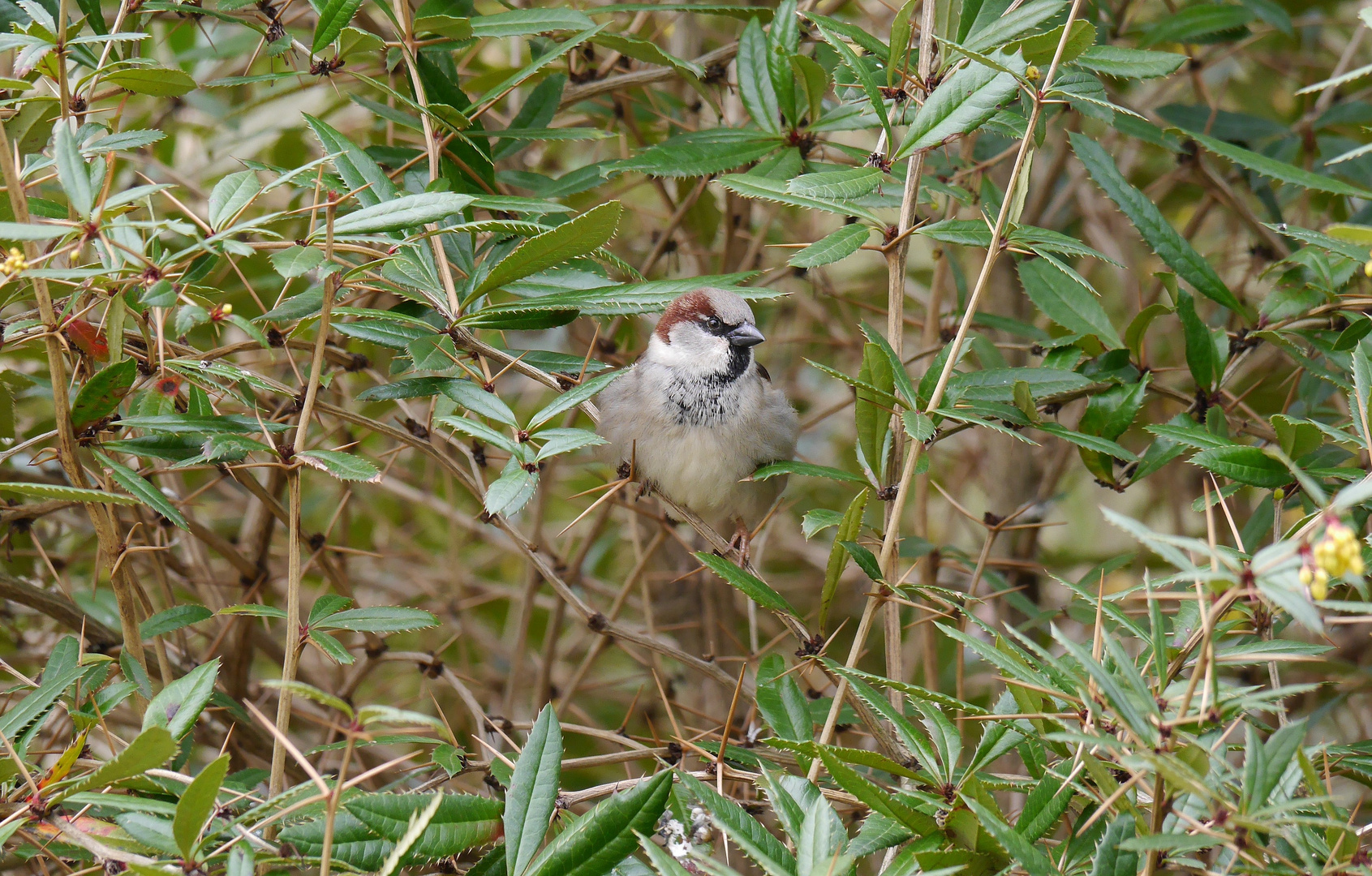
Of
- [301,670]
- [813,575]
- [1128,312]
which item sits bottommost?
[813,575]

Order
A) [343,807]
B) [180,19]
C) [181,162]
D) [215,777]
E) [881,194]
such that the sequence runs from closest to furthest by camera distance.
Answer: [215,777], [343,807], [881,194], [180,19], [181,162]

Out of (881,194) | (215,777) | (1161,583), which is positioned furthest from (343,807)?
(881,194)

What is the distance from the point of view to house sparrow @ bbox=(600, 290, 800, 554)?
2629 millimetres

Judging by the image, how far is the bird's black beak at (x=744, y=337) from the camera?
271 centimetres

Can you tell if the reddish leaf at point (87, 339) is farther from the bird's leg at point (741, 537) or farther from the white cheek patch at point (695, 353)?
the bird's leg at point (741, 537)

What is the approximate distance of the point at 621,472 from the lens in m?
2.69

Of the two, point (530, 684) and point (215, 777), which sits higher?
point (215, 777)

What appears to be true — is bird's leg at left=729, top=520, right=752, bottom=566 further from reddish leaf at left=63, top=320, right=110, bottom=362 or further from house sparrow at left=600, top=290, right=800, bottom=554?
reddish leaf at left=63, top=320, right=110, bottom=362

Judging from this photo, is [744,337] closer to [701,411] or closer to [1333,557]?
[701,411]

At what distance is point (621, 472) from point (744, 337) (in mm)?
432

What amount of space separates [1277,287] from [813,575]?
6.34 ft

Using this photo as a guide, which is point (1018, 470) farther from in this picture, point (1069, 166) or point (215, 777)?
point (215, 777)

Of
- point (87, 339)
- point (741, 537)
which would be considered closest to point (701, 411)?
point (741, 537)

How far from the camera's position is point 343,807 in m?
1.23
